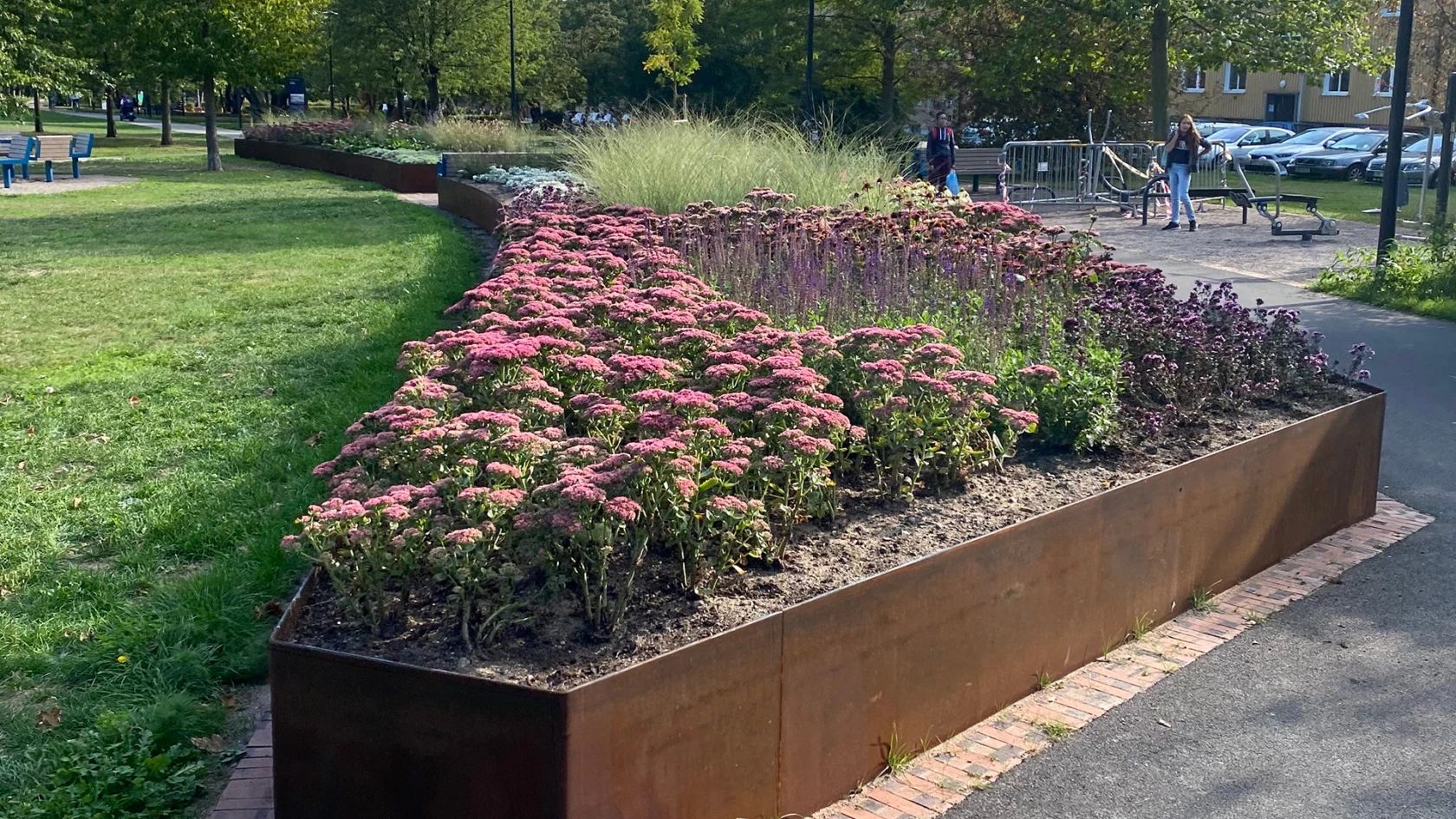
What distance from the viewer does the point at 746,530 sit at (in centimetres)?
417

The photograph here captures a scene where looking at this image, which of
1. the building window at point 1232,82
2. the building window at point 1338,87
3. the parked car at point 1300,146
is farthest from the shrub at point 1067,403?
the building window at point 1232,82

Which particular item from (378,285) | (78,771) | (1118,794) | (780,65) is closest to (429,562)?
(78,771)

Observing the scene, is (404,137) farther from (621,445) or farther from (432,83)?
(621,445)

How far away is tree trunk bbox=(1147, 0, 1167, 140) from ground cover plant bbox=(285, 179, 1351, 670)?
66.9 feet

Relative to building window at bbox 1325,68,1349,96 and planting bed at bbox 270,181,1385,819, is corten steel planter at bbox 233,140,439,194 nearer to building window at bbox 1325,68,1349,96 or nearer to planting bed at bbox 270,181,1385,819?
planting bed at bbox 270,181,1385,819

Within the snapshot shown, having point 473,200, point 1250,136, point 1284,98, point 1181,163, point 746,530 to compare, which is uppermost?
point 1284,98

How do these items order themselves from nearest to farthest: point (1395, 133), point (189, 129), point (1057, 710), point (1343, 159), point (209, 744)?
point (209, 744) → point (1057, 710) → point (1395, 133) → point (1343, 159) → point (189, 129)

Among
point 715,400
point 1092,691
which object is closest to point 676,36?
point 715,400

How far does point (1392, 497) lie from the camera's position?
24.1 feet

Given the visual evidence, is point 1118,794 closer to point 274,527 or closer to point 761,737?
point 761,737

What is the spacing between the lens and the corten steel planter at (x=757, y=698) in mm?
3289

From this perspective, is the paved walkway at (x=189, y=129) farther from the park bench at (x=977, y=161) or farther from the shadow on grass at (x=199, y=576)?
the shadow on grass at (x=199, y=576)

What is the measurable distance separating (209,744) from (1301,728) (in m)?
3.56

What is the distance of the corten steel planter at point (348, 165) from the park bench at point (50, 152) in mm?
5439
